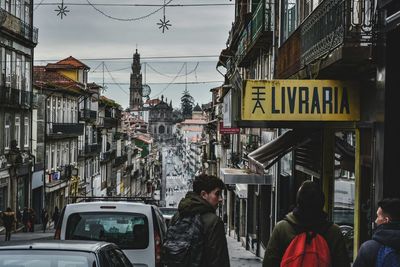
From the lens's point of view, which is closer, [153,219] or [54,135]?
[153,219]

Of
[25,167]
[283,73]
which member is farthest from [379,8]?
[25,167]

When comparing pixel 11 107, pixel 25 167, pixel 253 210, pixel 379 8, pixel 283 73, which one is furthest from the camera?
pixel 25 167

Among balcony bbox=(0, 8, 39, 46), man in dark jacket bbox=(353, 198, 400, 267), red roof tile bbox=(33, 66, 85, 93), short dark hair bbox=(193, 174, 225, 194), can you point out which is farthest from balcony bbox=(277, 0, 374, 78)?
red roof tile bbox=(33, 66, 85, 93)

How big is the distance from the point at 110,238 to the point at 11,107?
3016 cm

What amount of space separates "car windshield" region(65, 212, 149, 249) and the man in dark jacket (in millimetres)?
6470

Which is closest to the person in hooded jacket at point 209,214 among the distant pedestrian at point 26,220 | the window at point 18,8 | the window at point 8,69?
the distant pedestrian at point 26,220

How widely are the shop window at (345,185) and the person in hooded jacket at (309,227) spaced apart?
7.12 m

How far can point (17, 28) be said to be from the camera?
42.8m

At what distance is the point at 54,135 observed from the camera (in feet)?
178

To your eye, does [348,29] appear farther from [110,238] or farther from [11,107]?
[11,107]

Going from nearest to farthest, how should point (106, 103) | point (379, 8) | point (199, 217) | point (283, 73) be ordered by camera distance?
point (199, 217)
point (379, 8)
point (283, 73)
point (106, 103)

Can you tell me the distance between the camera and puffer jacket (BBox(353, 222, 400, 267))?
602 cm

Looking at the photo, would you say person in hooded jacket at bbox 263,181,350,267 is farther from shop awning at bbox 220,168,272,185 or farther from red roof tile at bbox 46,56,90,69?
red roof tile at bbox 46,56,90,69

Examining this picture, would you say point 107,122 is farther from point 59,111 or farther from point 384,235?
point 384,235
